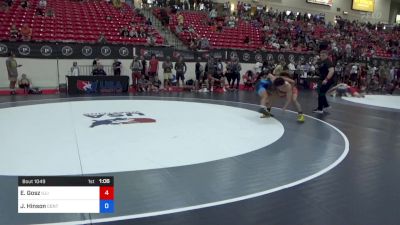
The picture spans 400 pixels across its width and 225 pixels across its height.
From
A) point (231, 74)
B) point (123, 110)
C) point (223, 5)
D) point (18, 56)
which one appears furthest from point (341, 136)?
point (223, 5)

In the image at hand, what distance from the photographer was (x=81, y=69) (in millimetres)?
13680

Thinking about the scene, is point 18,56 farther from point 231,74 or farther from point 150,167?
point 150,167

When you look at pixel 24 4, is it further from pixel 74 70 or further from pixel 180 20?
pixel 180 20

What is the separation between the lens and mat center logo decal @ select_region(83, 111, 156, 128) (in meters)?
6.85

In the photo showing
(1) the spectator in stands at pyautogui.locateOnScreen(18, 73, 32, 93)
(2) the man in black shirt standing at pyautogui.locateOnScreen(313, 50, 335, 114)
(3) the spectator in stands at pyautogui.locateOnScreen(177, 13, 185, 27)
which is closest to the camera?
(2) the man in black shirt standing at pyautogui.locateOnScreen(313, 50, 335, 114)

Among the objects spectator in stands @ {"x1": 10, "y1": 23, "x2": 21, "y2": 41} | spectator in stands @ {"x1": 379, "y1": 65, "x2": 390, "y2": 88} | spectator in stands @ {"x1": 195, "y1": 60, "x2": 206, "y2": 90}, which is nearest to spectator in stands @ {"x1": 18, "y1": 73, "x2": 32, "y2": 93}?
spectator in stands @ {"x1": 10, "y1": 23, "x2": 21, "y2": 41}

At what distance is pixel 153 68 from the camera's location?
46.0 ft

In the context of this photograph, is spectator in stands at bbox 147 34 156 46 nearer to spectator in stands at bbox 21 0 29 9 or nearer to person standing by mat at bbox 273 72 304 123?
spectator in stands at bbox 21 0 29 9

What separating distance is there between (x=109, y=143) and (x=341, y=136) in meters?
4.11

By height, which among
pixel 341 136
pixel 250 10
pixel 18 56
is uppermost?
pixel 250 10

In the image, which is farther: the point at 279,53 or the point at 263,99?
the point at 279,53

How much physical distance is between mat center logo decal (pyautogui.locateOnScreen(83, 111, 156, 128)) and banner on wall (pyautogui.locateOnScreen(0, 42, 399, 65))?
6.59 meters
